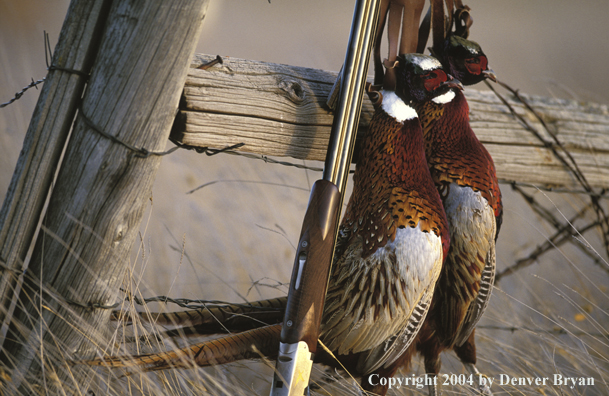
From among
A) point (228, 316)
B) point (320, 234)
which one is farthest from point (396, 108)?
point (228, 316)

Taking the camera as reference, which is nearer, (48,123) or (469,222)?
(48,123)

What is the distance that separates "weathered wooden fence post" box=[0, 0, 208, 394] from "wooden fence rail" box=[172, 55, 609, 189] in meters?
0.09

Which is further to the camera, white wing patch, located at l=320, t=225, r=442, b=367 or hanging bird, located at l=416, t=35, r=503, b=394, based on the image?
hanging bird, located at l=416, t=35, r=503, b=394

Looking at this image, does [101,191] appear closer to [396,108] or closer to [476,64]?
[396,108]

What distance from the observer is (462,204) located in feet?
2.97

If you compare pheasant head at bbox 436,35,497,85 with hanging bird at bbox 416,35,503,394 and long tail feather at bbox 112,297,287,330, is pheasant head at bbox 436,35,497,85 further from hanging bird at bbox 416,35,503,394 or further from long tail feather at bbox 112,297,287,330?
long tail feather at bbox 112,297,287,330

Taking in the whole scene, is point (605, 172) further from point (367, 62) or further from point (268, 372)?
point (268, 372)

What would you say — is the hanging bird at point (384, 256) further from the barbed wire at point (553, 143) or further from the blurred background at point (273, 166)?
the blurred background at point (273, 166)

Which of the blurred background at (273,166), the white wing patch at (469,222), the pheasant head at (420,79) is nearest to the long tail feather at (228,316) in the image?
the white wing patch at (469,222)

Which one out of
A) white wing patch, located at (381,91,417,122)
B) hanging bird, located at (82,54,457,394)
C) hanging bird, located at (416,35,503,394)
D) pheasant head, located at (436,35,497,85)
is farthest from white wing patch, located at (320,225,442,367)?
pheasant head, located at (436,35,497,85)

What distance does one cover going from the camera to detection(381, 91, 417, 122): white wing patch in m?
0.88

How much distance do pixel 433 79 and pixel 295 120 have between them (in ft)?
0.91

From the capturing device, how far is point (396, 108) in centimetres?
88

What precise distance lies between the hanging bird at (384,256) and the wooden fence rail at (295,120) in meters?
0.14
